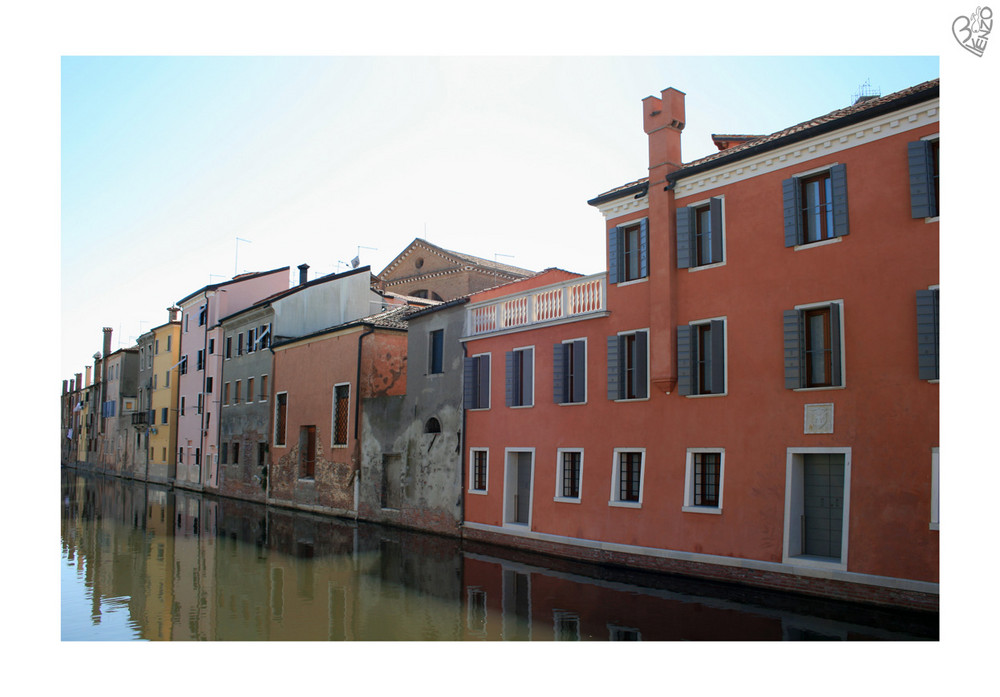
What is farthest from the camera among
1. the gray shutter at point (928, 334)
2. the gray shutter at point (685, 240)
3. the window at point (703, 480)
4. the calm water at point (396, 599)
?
the gray shutter at point (685, 240)

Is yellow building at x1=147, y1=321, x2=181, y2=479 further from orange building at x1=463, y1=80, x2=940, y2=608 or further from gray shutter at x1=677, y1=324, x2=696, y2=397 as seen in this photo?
gray shutter at x1=677, y1=324, x2=696, y2=397

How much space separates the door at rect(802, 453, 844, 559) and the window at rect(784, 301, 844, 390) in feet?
4.26

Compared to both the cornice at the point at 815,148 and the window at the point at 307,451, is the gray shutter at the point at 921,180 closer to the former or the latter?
the cornice at the point at 815,148

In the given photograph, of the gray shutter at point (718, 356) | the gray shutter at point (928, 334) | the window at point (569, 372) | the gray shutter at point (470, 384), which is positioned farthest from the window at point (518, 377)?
the gray shutter at point (928, 334)

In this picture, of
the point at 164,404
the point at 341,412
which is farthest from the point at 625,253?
the point at 164,404

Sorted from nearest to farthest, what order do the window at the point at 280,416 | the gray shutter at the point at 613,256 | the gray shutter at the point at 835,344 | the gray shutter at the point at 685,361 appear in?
the gray shutter at the point at 835,344 → the gray shutter at the point at 685,361 → the gray shutter at the point at 613,256 → the window at the point at 280,416

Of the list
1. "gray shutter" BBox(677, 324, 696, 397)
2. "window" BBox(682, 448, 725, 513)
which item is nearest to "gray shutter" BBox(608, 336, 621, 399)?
"gray shutter" BBox(677, 324, 696, 397)

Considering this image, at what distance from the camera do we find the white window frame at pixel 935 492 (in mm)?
10547

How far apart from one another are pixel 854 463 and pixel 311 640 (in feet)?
28.2

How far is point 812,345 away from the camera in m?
12.7

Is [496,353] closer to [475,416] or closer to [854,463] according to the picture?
[475,416]

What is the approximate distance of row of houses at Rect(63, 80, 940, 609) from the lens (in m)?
11.3

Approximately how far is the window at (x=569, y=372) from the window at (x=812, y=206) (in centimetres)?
538

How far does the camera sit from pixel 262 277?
128 feet
